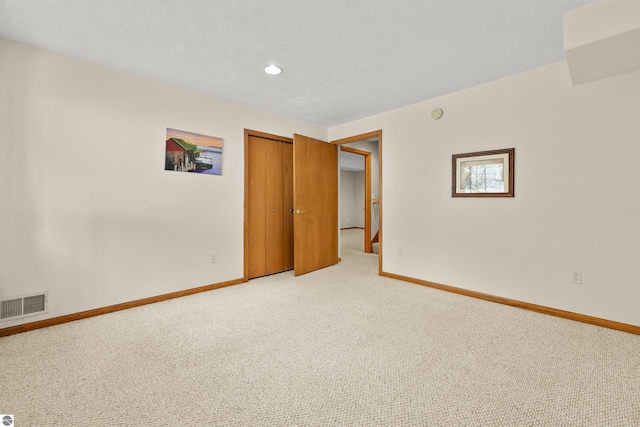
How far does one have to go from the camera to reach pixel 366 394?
1.48 metres

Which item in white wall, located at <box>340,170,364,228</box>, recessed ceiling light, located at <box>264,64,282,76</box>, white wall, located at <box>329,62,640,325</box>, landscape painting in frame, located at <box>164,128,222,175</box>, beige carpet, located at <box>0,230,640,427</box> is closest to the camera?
beige carpet, located at <box>0,230,640,427</box>

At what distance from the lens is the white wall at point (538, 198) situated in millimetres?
2242

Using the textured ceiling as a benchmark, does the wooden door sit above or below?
below

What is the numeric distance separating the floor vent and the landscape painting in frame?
155 cm

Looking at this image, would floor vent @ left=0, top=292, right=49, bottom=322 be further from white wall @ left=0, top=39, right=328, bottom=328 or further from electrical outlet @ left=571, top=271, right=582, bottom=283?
electrical outlet @ left=571, top=271, right=582, bottom=283

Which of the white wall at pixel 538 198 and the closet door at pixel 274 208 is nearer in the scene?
the white wall at pixel 538 198

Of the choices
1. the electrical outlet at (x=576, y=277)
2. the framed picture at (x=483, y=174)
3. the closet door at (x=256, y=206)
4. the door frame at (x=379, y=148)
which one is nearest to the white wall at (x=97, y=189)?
the closet door at (x=256, y=206)

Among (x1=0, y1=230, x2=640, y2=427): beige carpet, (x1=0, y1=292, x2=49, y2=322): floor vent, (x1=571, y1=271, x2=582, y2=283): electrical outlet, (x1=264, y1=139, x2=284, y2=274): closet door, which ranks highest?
(x1=264, y1=139, x2=284, y2=274): closet door

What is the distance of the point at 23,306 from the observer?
2.21 metres

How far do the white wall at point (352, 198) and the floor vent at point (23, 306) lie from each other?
28.8 feet

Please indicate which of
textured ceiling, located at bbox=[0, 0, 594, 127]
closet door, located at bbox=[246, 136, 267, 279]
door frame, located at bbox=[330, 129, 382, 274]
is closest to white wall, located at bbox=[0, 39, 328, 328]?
textured ceiling, located at bbox=[0, 0, 594, 127]

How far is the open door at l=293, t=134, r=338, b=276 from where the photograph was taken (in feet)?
12.8

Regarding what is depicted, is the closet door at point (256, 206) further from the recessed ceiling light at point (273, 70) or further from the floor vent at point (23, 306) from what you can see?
the floor vent at point (23, 306)

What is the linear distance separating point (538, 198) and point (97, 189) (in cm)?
421
